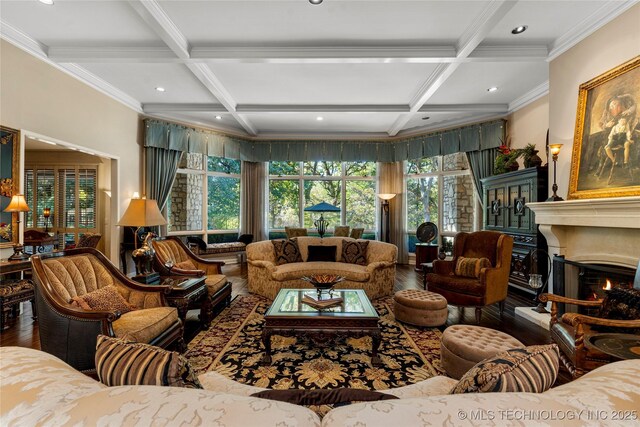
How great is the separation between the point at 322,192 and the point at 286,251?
3005mm

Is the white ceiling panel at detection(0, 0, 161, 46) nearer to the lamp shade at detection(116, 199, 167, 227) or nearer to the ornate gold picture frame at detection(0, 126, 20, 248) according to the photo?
the ornate gold picture frame at detection(0, 126, 20, 248)

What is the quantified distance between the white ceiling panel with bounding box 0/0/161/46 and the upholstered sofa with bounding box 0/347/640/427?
132 inches

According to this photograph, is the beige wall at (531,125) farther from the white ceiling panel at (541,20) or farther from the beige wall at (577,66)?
the white ceiling panel at (541,20)

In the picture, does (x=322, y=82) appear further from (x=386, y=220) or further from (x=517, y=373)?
(x=517, y=373)

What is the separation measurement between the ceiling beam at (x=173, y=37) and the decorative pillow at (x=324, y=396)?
3.26 metres

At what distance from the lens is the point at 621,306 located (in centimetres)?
A: 209

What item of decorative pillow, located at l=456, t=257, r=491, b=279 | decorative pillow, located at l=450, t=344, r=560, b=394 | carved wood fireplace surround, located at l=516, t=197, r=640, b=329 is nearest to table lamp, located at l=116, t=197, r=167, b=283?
decorative pillow, located at l=450, t=344, r=560, b=394

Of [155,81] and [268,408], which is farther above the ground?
[155,81]

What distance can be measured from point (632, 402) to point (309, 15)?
131 inches

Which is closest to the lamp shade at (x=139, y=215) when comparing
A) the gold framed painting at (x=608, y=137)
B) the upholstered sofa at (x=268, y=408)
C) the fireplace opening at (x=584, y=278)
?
the upholstered sofa at (x=268, y=408)

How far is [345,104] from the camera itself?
525cm

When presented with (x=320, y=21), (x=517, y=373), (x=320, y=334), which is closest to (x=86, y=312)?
(x=320, y=334)

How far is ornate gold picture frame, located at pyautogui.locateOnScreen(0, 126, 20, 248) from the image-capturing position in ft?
10.2

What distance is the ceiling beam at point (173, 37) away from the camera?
8.54 ft
